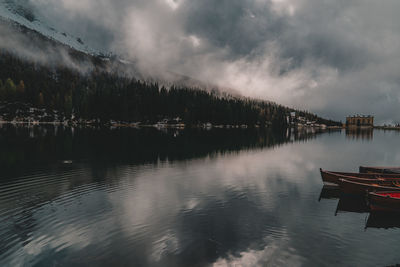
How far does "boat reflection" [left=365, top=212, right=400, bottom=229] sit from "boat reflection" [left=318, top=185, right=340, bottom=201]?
6.05 m

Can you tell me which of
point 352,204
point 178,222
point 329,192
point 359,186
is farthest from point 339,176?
point 178,222

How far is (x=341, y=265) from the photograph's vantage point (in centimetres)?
1638

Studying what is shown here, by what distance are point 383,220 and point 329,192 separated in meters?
9.59

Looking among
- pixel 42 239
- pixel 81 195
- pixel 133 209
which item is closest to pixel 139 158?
pixel 81 195

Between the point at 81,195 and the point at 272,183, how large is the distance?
84.9 feet

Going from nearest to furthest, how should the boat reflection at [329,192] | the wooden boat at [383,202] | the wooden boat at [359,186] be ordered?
the wooden boat at [383,202], the wooden boat at [359,186], the boat reflection at [329,192]

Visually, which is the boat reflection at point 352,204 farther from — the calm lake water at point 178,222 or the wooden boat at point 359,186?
the wooden boat at point 359,186

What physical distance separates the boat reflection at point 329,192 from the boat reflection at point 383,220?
6.05 m

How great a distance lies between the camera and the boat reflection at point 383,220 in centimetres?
2354

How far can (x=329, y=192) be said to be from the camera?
3441 cm

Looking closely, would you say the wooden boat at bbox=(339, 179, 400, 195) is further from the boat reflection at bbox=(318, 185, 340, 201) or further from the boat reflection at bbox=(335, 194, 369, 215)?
the boat reflection at bbox=(318, 185, 340, 201)

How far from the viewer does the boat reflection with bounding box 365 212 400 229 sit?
927 inches

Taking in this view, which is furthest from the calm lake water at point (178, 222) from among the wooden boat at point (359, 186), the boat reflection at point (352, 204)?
the wooden boat at point (359, 186)

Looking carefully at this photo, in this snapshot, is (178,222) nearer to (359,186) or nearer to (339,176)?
(359,186)
